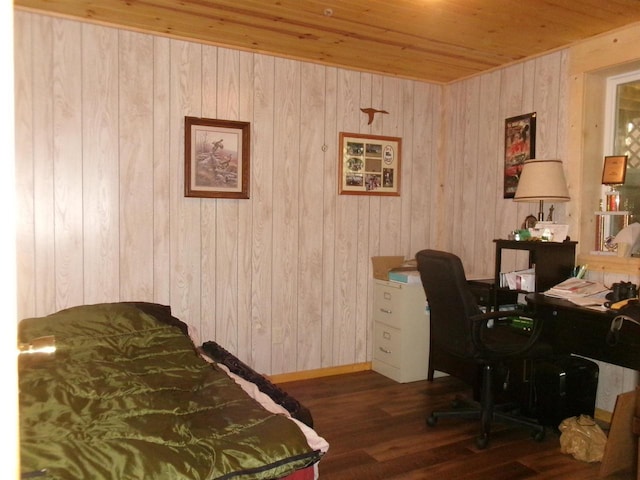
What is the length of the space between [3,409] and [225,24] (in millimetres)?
3088

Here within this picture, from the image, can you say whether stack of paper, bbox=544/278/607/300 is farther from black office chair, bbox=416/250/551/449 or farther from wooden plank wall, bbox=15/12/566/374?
wooden plank wall, bbox=15/12/566/374

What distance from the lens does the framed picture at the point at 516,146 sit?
3.72 metres

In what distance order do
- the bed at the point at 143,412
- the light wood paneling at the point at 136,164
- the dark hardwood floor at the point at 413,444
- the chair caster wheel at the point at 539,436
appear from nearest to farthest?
1. the bed at the point at 143,412
2. the dark hardwood floor at the point at 413,444
3. the chair caster wheel at the point at 539,436
4. the light wood paneling at the point at 136,164

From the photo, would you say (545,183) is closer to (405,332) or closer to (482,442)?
(405,332)

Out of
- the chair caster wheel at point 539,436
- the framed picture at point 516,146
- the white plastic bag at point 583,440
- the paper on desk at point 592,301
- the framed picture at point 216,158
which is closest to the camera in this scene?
the white plastic bag at point 583,440

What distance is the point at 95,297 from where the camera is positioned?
3.30 metres

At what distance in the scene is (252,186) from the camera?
374 centimetres

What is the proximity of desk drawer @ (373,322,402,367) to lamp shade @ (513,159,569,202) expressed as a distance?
4.71 ft

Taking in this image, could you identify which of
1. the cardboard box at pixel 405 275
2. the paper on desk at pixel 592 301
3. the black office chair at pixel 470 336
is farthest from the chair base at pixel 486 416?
the cardboard box at pixel 405 275

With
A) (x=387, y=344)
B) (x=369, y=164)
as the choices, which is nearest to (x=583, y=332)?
(x=387, y=344)

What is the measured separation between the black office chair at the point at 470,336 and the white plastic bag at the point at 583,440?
14cm

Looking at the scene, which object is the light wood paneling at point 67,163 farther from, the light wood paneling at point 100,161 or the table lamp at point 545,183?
the table lamp at point 545,183

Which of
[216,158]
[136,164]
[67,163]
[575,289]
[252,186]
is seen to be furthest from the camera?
[252,186]

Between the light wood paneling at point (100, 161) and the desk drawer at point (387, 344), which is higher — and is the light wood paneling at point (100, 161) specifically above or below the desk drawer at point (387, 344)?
above
